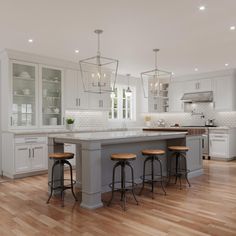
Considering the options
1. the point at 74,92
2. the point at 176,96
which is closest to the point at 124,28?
the point at 74,92

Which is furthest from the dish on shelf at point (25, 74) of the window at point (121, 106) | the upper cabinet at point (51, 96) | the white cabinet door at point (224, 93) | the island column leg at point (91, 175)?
the white cabinet door at point (224, 93)

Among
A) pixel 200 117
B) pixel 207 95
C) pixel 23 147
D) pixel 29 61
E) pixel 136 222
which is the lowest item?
pixel 136 222

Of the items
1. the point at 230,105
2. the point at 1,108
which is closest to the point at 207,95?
the point at 230,105

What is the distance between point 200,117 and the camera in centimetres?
866

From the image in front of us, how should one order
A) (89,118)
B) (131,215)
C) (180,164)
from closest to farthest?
1. (131,215)
2. (180,164)
3. (89,118)

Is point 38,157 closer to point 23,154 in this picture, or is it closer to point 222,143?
point 23,154

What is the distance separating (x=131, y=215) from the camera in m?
3.24

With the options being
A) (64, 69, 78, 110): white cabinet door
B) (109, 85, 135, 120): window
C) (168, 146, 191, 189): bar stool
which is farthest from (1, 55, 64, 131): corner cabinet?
(168, 146, 191, 189): bar stool

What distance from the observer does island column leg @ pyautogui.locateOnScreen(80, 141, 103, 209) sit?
354 cm

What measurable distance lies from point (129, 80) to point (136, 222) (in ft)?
22.0

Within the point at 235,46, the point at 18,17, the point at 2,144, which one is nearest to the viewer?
the point at 18,17

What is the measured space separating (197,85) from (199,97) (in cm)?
51

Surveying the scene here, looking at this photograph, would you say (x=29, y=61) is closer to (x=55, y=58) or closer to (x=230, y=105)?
(x=55, y=58)

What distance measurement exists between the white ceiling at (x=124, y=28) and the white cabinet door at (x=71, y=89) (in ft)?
1.64
